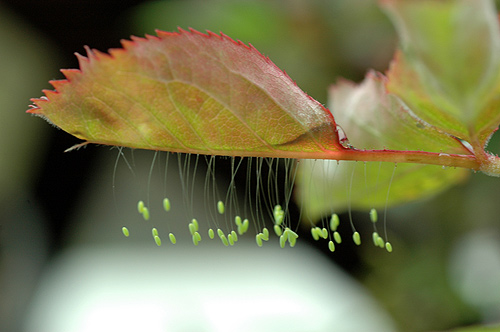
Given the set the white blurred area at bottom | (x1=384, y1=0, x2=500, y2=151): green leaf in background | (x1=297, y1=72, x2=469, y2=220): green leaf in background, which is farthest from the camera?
the white blurred area at bottom

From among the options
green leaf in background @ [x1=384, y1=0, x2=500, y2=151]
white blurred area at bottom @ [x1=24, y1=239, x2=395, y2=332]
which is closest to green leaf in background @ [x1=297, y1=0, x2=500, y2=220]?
green leaf in background @ [x1=384, y1=0, x2=500, y2=151]

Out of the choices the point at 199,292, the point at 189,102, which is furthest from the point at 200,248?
the point at 189,102

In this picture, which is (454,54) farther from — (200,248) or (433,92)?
(200,248)

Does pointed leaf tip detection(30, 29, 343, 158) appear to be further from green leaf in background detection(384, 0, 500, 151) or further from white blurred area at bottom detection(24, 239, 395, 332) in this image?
white blurred area at bottom detection(24, 239, 395, 332)

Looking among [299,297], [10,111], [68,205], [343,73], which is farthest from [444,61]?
[10,111]

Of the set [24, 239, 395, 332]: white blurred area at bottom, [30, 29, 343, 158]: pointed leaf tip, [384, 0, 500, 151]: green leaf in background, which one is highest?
[384, 0, 500, 151]: green leaf in background

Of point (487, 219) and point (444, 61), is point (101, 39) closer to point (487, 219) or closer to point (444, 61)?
point (487, 219)

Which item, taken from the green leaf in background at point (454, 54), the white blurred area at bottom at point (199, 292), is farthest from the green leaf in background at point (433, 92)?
the white blurred area at bottom at point (199, 292)

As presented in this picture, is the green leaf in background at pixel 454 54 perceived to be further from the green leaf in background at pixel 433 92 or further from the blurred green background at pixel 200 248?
the blurred green background at pixel 200 248
